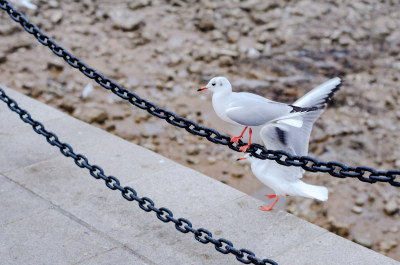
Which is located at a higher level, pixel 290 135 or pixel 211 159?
pixel 290 135

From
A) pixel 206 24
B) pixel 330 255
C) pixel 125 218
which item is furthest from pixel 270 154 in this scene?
pixel 206 24

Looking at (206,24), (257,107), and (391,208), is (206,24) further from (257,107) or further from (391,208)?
(257,107)

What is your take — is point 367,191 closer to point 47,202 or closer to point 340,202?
point 340,202

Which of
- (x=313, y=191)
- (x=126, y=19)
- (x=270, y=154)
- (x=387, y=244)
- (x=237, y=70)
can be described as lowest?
(x=387, y=244)

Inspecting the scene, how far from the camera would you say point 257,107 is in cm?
296

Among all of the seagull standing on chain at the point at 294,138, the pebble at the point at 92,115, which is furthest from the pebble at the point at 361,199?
the pebble at the point at 92,115

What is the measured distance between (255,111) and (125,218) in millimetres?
1178

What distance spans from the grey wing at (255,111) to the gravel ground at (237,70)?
2061mm

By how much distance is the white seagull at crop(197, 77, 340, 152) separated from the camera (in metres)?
2.94

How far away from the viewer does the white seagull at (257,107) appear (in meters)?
2.94

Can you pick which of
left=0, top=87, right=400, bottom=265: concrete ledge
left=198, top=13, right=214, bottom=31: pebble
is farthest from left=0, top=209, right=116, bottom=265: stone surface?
left=198, top=13, right=214, bottom=31: pebble

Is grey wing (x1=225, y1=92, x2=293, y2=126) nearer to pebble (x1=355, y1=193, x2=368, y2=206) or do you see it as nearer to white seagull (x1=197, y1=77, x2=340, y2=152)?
white seagull (x1=197, y1=77, x2=340, y2=152)

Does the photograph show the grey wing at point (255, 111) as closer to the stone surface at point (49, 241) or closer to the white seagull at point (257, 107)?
the white seagull at point (257, 107)

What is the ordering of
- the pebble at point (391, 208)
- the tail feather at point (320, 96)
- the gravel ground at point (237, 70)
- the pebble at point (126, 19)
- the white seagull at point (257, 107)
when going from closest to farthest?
the white seagull at point (257, 107) < the tail feather at point (320, 96) < the pebble at point (391, 208) < the gravel ground at point (237, 70) < the pebble at point (126, 19)
